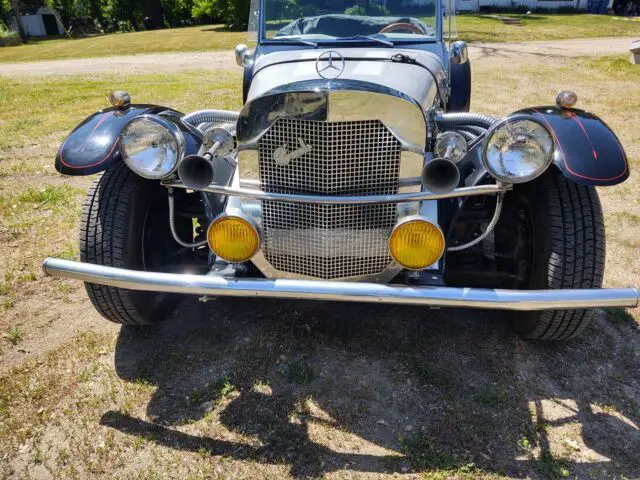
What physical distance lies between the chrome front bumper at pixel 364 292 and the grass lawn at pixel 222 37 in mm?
18575

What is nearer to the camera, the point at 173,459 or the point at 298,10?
the point at 173,459

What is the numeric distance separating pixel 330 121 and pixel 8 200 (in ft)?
13.4

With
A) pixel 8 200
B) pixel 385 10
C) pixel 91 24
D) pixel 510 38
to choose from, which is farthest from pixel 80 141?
pixel 91 24

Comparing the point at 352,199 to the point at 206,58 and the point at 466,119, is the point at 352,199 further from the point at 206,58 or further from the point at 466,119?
the point at 206,58

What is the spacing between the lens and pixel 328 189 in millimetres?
2297

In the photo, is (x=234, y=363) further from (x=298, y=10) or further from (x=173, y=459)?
(x=298, y=10)

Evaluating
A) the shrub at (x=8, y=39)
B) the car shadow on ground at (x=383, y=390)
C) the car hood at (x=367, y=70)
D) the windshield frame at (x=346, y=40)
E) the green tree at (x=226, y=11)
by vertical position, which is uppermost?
the windshield frame at (x=346, y=40)

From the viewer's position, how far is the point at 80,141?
8.86 feet

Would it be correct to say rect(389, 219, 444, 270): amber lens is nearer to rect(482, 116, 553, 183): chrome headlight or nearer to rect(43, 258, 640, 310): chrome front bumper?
rect(43, 258, 640, 310): chrome front bumper

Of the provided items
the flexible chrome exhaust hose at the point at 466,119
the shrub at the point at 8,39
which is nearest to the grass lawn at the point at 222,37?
the shrub at the point at 8,39

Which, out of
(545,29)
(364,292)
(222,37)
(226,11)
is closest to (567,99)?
(364,292)

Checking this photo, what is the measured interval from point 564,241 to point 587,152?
1.43 feet

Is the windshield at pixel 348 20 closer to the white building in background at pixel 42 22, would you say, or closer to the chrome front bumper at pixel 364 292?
the chrome front bumper at pixel 364 292

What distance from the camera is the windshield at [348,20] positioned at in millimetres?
3506
